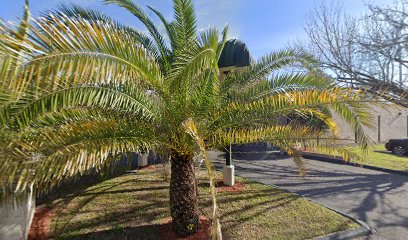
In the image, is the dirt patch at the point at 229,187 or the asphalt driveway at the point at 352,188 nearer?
the asphalt driveway at the point at 352,188

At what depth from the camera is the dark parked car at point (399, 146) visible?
1522 cm

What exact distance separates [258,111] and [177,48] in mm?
1914

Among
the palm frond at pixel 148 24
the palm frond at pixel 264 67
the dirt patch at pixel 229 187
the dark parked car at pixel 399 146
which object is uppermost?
the palm frond at pixel 148 24

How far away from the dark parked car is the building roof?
12.9m

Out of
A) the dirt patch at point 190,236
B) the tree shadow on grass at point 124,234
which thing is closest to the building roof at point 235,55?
the dirt patch at point 190,236

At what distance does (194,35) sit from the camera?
4.80 m

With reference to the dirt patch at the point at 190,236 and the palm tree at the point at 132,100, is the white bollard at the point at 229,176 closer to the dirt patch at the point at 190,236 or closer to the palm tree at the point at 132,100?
the dirt patch at the point at 190,236

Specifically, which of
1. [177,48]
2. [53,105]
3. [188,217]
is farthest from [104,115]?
[188,217]

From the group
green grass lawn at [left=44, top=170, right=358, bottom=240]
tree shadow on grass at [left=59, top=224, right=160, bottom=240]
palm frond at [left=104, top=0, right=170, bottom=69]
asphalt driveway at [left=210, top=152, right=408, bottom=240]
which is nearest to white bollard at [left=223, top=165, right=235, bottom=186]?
green grass lawn at [left=44, top=170, right=358, bottom=240]

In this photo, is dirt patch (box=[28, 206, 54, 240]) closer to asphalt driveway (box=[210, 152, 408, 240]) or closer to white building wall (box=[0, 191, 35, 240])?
white building wall (box=[0, 191, 35, 240])

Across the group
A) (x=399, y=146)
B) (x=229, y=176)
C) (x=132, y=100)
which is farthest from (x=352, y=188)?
(x=399, y=146)

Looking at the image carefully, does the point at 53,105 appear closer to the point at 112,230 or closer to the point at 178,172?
the point at 178,172

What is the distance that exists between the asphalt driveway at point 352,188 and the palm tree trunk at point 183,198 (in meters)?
3.32

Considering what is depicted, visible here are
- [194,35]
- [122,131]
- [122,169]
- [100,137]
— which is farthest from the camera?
[122,169]
